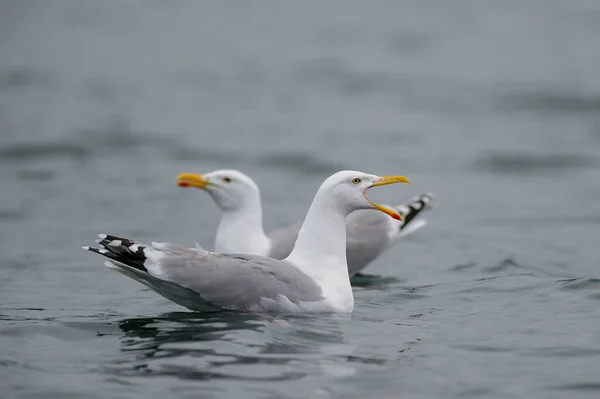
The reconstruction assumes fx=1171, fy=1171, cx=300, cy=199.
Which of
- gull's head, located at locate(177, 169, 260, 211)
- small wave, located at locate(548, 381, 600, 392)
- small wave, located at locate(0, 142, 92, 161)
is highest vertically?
small wave, located at locate(0, 142, 92, 161)

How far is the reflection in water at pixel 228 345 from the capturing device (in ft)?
25.1

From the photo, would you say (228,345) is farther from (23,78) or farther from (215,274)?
(23,78)

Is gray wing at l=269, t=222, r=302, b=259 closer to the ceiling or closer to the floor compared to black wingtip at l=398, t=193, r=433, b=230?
closer to the floor

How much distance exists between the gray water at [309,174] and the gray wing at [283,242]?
1.02 m

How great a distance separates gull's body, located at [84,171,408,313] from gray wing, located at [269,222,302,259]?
186 cm

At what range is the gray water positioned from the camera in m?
7.91

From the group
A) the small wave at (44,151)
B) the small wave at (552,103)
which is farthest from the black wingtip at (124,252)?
the small wave at (552,103)

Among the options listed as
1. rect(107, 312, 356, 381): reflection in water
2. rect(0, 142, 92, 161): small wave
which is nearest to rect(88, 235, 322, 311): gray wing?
rect(107, 312, 356, 381): reflection in water

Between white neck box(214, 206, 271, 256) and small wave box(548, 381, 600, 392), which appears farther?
white neck box(214, 206, 271, 256)

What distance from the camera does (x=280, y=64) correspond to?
26844 mm

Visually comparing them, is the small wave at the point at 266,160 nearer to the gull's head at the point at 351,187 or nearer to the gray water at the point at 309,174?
the gray water at the point at 309,174

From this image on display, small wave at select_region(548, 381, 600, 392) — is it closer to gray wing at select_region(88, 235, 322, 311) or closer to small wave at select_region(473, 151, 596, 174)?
gray wing at select_region(88, 235, 322, 311)

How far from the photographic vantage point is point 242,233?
37.6ft

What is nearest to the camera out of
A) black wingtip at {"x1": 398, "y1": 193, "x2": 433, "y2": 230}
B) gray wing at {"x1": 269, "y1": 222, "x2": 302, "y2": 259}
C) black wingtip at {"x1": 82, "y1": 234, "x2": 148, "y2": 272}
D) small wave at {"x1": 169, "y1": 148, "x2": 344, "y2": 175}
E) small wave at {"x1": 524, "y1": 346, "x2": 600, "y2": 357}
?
small wave at {"x1": 524, "y1": 346, "x2": 600, "y2": 357}
